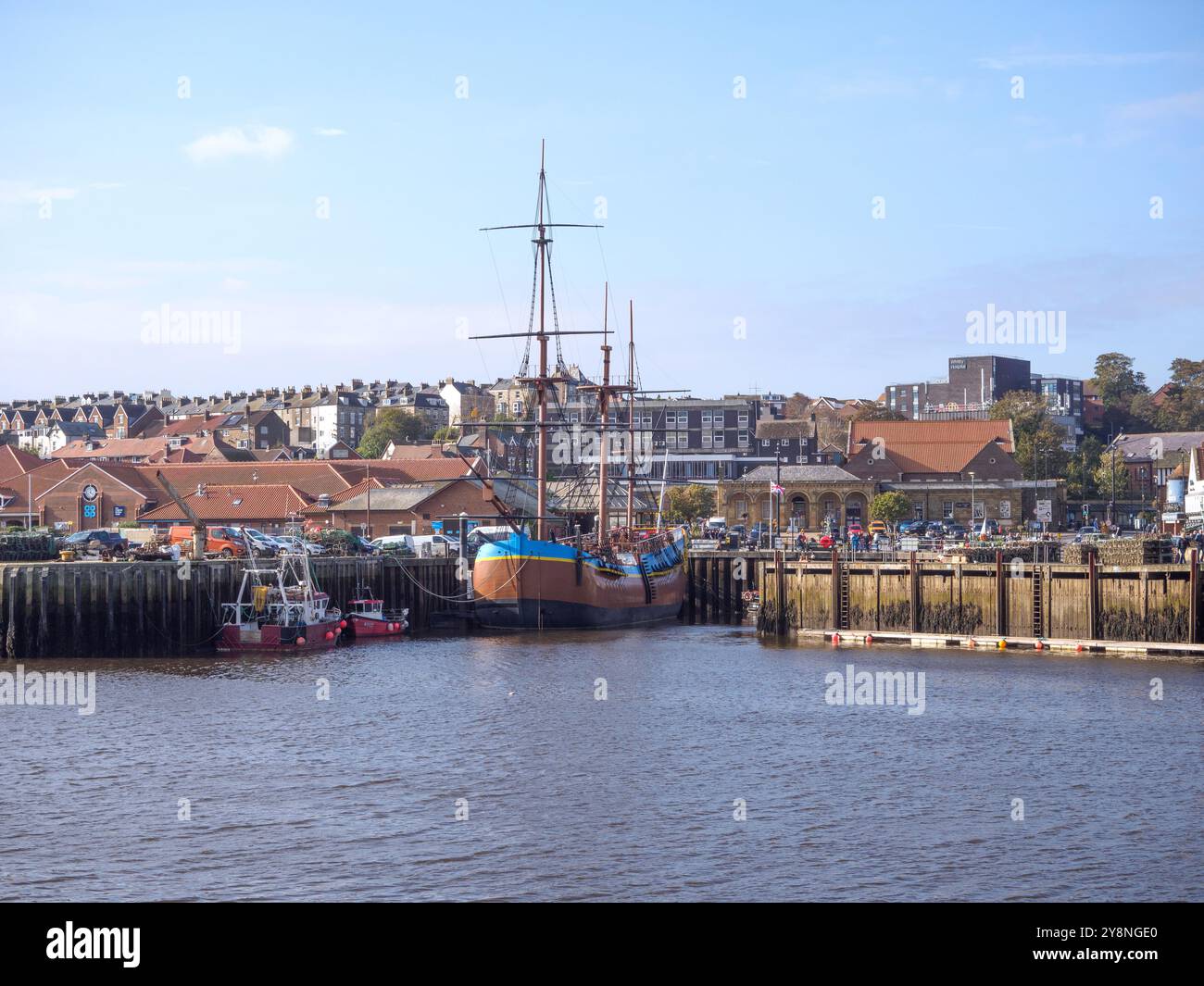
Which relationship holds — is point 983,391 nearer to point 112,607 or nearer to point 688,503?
point 688,503

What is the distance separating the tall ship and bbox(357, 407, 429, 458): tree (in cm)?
6512

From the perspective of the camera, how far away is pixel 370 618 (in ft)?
186

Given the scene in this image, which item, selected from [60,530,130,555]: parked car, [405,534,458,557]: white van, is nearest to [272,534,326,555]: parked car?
[405,534,458,557]: white van

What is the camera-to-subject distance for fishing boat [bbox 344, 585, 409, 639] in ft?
184

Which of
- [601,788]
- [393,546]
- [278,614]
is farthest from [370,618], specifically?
[601,788]

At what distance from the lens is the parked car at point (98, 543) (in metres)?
57.6

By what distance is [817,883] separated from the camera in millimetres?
20781

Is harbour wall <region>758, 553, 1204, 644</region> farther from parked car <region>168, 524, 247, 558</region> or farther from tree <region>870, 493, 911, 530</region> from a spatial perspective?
tree <region>870, 493, 911, 530</region>

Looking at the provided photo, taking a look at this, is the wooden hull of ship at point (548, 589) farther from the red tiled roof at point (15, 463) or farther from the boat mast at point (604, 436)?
the red tiled roof at point (15, 463)

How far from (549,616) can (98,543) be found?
1958 centimetres
